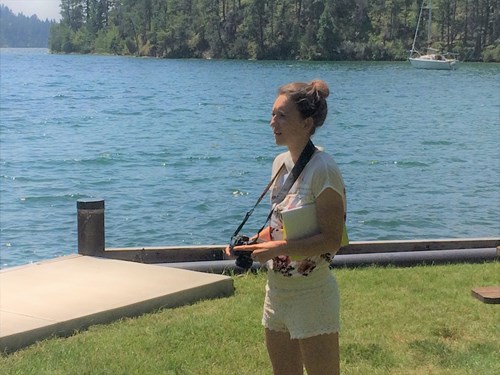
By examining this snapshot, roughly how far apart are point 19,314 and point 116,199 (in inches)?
499

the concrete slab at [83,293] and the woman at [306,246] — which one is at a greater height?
the woman at [306,246]

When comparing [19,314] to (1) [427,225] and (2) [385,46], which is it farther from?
(2) [385,46]

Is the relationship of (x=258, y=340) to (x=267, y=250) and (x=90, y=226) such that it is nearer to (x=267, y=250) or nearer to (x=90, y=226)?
(x=267, y=250)

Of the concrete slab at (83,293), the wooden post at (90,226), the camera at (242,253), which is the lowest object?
the concrete slab at (83,293)

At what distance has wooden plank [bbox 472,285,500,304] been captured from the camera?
22.2 feet

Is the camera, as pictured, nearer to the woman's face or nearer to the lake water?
the woman's face

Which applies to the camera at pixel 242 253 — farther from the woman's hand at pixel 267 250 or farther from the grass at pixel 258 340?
the grass at pixel 258 340

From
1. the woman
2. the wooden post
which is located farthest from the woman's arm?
the wooden post

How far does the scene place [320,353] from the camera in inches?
143

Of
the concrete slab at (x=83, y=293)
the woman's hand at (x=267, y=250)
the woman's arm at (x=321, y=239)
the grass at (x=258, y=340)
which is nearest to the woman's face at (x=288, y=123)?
the woman's arm at (x=321, y=239)

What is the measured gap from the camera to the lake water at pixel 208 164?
50.3 feet

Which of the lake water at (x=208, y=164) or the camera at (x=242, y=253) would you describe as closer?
the camera at (x=242, y=253)

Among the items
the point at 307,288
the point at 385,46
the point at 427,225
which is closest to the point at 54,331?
the point at 307,288

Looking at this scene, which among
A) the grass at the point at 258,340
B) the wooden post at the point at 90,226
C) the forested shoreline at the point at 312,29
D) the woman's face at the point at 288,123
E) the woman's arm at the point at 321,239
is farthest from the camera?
the forested shoreline at the point at 312,29
